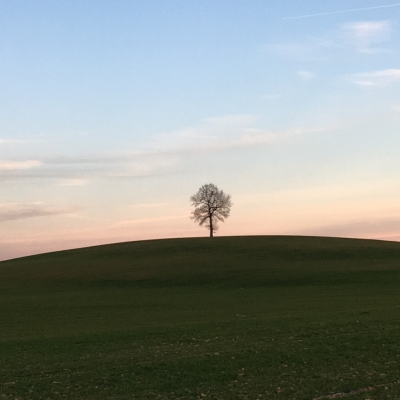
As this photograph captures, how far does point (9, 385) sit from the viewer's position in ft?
43.3

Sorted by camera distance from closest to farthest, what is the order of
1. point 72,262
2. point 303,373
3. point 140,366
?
point 303,373, point 140,366, point 72,262

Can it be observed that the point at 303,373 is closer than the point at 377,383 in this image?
No

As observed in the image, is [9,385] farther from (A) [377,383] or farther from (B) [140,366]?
(A) [377,383]

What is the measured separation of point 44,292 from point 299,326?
29256mm

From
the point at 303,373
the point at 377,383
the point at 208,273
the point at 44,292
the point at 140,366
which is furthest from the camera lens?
the point at 208,273

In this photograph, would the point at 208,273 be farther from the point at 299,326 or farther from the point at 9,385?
the point at 9,385

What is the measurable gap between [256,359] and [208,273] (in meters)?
33.3

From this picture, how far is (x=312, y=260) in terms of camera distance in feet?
174

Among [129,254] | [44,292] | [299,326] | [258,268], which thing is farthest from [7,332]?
[129,254]

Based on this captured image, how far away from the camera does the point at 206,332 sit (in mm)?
18953

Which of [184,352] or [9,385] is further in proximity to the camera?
[184,352]

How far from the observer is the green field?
41.4ft

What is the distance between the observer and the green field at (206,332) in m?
12.6

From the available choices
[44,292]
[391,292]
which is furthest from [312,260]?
[44,292]
